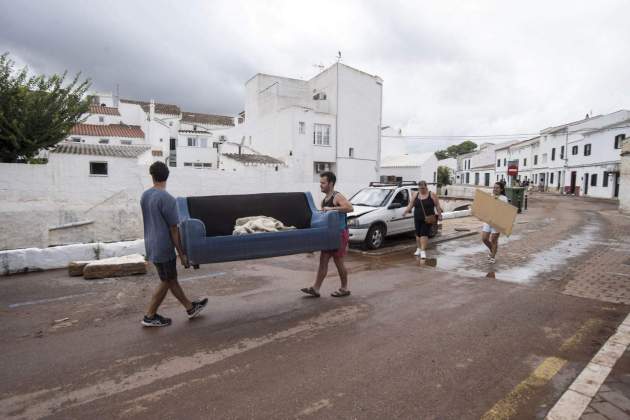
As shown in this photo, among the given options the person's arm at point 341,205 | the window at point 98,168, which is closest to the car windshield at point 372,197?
the person's arm at point 341,205

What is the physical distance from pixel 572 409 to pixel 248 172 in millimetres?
16448

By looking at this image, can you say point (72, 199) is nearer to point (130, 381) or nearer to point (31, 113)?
point (31, 113)

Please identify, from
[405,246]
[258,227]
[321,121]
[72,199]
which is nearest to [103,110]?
[321,121]

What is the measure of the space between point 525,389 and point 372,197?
8279 mm

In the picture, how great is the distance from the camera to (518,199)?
2192 cm

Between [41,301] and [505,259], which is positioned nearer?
[41,301]

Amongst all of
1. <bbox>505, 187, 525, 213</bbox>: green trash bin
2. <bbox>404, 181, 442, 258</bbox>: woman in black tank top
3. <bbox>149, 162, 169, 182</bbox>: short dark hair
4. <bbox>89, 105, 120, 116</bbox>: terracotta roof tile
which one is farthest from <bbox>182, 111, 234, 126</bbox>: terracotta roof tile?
<bbox>149, 162, 169, 182</bbox>: short dark hair

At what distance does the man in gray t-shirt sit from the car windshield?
6954 mm

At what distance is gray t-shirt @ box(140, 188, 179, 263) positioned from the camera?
432 centimetres

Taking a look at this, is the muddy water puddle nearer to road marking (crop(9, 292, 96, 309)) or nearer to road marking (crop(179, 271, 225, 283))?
road marking (crop(179, 271, 225, 283))

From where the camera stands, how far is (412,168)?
137 feet

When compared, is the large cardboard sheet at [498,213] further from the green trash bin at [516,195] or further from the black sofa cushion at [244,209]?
the green trash bin at [516,195]

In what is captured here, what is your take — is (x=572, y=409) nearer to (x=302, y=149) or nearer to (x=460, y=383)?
(x=460, y=383)

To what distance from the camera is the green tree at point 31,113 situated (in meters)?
12.4
